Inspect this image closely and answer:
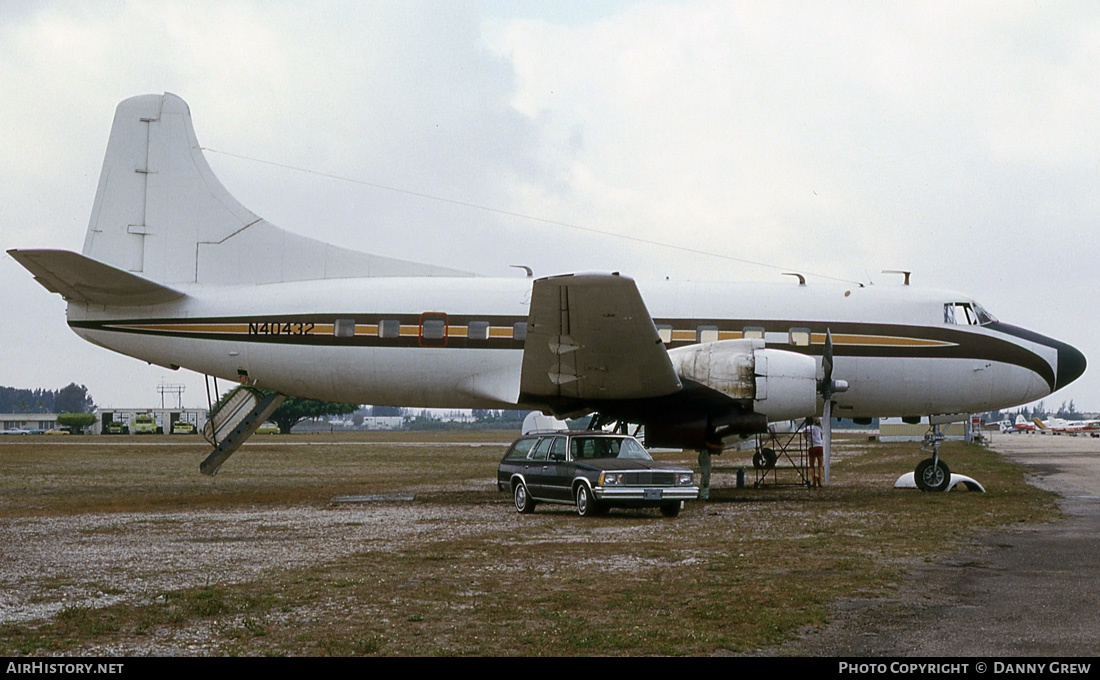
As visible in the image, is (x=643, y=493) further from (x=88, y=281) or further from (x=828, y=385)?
(x=88, y=281)

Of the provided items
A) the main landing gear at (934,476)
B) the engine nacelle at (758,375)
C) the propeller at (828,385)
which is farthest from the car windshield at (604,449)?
the main landing gear at (934,476)

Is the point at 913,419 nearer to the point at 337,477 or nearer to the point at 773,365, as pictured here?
the point at 773,365

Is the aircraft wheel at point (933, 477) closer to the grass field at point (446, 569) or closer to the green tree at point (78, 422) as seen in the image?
the grass field at point (446, 569)

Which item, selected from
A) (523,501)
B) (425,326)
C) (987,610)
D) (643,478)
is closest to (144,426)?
(425,326)

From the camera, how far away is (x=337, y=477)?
28422 millimetres

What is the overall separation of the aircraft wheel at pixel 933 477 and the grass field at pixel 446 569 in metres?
0.64

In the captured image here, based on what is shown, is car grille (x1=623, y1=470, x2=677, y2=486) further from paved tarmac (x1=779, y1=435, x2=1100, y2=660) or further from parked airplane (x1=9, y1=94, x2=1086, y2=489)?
paved tarmac (x1=779, y1=435, x2=1100, y2=660)

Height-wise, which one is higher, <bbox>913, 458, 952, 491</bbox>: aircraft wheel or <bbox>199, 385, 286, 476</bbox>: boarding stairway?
<bbox>199, 385, 286, 476</bbox>: boarding stairway

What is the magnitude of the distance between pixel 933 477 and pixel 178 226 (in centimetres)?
1572

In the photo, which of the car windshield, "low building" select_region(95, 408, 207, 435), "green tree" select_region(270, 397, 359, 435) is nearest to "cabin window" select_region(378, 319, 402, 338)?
the car windshield

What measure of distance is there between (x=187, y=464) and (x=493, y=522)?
24.3 meters

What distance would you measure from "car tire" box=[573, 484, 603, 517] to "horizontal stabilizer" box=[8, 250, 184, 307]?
9.11m

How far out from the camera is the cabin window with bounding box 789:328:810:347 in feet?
65.9

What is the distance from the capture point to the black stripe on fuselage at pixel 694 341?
1973cm
